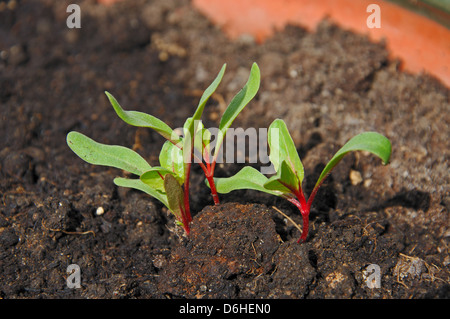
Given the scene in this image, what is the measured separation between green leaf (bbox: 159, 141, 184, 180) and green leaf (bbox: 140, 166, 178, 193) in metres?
0.02

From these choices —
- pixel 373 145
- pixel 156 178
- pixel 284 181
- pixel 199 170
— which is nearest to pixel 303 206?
pixel 284 181

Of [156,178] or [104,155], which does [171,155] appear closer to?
[156,178]

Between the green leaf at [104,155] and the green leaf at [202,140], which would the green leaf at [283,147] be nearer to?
the green leaf at [202,140]

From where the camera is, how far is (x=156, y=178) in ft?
4.44

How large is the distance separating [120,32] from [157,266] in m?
1.45

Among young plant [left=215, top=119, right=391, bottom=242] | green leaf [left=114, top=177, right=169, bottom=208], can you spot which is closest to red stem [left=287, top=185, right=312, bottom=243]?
young plant [left=215, top=119, right=391, bottom=242]

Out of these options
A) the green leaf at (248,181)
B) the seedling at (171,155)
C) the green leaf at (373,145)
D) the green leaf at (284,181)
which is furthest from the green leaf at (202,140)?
the green leaf at (373,145)

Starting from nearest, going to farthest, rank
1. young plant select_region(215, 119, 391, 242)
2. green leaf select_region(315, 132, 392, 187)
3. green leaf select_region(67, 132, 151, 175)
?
green leaf select_region(315, 132, 392, 187)
young plant select_region(215, 119, 391, 242)
green leaf select_region(67, 132, 151, 175)

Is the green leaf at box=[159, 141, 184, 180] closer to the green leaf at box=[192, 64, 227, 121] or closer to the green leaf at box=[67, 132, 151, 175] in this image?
the green leaf at box=[67, 132, 151, 175]

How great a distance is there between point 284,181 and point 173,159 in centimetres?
34

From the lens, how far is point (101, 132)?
201 centimetres

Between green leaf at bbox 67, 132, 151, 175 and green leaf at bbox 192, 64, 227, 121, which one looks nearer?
green leaf at bbox 192, 64, 227, 121

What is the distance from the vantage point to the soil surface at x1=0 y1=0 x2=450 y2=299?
1.37 meters

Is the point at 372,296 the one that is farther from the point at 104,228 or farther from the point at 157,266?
the point at 104,228
